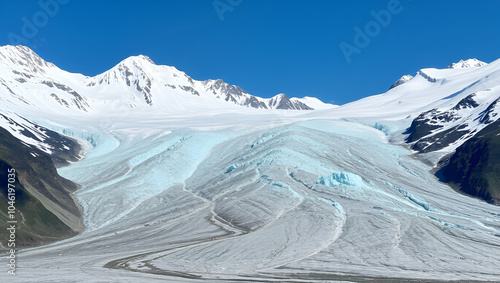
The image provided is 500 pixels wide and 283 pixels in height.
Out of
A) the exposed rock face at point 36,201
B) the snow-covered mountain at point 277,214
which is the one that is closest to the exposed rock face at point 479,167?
the snow-covered mountain at point 277,214

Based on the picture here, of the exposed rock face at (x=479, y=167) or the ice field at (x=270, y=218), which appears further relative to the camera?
the exposed rock face at (x=479, y=167)

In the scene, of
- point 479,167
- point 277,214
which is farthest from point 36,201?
point 479,167

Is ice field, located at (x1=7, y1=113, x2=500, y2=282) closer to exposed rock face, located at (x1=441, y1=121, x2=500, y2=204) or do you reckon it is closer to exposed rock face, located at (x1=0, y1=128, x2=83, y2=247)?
exposed rock face, located at (x1=0, y1=128, x2=83, y2=247)

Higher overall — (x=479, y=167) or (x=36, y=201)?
(x=479, y=167)

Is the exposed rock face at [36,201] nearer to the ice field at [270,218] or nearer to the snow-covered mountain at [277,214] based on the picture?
the snow-covered mountain at [277,214]

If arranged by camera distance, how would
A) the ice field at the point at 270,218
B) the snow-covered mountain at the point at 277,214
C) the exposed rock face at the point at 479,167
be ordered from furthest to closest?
1. the exposed rock face at the point at 479,167
2. the snow-covered mountain at the point at 277,214
3. the ice field at the point at 270,218

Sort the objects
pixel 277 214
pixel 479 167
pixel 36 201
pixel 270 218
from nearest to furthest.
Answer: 1. pixel 36 201
2. pixel 270 218
3. pixel 277 214
4. pixel 479 167

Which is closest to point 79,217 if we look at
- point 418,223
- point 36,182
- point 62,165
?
point 36,182

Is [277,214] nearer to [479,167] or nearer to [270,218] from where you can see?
[270,218]

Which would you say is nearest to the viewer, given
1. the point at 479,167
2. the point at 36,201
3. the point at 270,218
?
the point at 36,201
